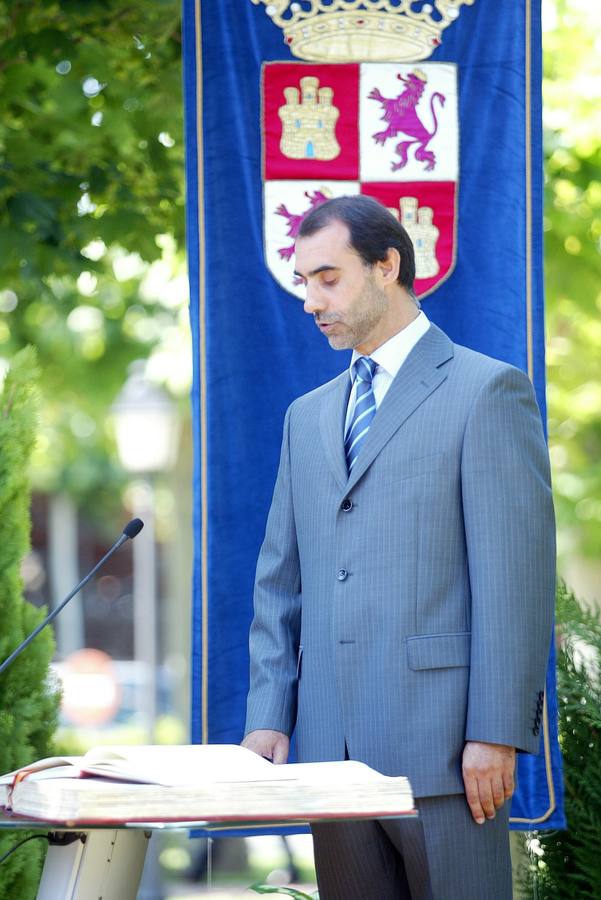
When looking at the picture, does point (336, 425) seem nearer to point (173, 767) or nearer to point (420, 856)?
point (420, 856)

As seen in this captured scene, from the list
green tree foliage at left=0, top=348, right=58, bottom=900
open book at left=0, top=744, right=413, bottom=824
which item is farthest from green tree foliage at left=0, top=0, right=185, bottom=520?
open book at left=0, top=744, right=413, bottom=824

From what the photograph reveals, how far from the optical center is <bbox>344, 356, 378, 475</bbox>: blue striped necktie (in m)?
2.69

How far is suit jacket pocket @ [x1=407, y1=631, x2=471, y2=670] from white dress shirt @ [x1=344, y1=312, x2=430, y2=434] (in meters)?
0.48

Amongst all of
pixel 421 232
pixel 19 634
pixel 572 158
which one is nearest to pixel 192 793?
pixel 19 634

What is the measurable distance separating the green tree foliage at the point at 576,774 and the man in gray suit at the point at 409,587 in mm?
784

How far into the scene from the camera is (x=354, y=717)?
2561 millimetres

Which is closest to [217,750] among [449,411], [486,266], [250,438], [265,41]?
[449,411]

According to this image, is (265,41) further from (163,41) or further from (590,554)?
(590,554)

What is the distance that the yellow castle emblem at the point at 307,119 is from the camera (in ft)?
11.5

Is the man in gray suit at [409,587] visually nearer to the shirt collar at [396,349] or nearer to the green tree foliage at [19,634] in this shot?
the shirt collar at [396,349]

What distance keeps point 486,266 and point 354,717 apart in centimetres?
137

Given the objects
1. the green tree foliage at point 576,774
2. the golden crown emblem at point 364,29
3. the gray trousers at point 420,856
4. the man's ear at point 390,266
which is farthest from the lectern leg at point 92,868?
the golden crown emblem at point 364,29

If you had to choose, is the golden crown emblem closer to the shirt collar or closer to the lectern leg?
the shirt collar

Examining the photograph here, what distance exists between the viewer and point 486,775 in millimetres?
2434
